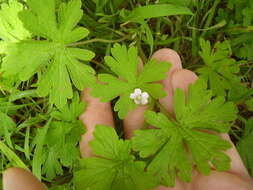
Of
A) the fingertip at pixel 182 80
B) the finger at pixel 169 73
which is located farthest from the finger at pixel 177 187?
the fingertip at pixel 182 80

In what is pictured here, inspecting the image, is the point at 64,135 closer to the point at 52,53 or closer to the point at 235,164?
the point at 52,53

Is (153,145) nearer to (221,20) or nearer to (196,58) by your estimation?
(196,58)

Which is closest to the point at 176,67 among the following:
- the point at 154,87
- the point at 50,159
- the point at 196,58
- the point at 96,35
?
the point at 154,87

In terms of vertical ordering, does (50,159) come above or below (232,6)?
below

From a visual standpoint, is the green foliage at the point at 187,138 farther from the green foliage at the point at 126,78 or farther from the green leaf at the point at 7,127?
the green leaf at the point at 7,127

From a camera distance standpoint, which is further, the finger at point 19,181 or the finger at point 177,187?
the finger at point 177,187

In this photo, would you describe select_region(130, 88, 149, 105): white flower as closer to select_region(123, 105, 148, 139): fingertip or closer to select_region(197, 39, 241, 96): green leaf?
select_region(123, 105, 148, 139): fingertip

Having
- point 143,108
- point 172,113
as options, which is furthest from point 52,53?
point 172,113
